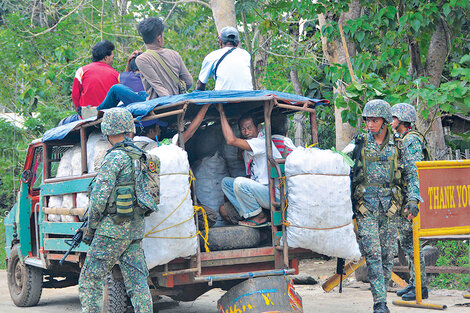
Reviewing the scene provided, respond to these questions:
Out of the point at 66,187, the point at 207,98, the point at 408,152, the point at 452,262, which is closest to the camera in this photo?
the point at 207,98

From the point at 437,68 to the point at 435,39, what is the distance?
40cm

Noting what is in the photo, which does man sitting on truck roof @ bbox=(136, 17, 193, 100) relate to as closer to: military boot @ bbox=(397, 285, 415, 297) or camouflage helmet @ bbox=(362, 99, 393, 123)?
camouflage helmet @ bbox=(362, 99, 393, 123)

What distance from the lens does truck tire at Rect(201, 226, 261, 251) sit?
581cm

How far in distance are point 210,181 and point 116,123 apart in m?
1.48

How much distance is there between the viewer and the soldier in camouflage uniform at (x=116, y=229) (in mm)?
5086

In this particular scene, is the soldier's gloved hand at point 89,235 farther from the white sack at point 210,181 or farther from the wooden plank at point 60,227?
the white sack at point 210,181

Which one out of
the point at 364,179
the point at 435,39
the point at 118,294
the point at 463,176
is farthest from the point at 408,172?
the point at 435,39

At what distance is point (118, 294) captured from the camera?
19.1 feet

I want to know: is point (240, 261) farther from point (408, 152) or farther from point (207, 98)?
point (408, 152)

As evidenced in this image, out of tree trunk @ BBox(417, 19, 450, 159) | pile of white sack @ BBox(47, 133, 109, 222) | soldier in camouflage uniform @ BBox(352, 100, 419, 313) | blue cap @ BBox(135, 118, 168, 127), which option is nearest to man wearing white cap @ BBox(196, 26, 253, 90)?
blue cap @ BBox(135, 118, 168, 127)

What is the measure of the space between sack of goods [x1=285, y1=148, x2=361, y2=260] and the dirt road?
139 centimetres

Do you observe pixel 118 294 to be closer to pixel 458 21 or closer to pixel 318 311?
pixel 318 311

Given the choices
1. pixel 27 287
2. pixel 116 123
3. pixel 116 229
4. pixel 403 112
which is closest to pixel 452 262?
pixel 403 112

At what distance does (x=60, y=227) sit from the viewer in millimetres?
6621
